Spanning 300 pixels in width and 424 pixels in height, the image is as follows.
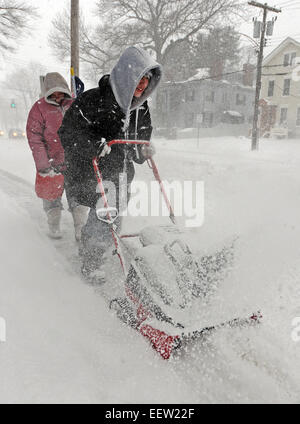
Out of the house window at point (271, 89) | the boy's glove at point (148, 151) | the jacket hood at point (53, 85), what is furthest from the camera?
the house window at point (271, 89)

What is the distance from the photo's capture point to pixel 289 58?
27828 mm

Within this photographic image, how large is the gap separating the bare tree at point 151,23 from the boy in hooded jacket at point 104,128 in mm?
24175

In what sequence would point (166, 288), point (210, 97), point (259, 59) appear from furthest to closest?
1. point (210, 97)
2. point (259, 59)
3. point (166, 288)

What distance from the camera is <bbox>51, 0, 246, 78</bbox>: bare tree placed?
2343 centimetres

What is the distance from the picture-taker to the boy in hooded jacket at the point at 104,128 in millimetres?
2525

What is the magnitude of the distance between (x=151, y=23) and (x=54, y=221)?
84.3 feet

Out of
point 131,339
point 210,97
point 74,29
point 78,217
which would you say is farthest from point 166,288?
point 210,97

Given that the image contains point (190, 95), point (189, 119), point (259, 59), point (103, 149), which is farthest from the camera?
point (189, 119)

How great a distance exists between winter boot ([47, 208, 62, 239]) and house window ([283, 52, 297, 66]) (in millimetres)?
29551

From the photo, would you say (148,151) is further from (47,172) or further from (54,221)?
(54,221)

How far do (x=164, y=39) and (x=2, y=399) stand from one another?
2827 centimetres

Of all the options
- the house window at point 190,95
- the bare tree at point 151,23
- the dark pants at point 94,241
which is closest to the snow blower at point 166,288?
the dark pants at point 94,241

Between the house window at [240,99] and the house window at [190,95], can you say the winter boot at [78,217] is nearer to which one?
the house window at [190,95]

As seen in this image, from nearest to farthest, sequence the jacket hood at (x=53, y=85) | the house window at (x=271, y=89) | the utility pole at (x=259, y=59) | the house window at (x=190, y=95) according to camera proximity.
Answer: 1. the jacket hood at (x=53, y=85)
2. the utility pole at (x=259, y=59)
3. the house window at (x=271, y=89)
4. the house window at (x=190, y=95)
